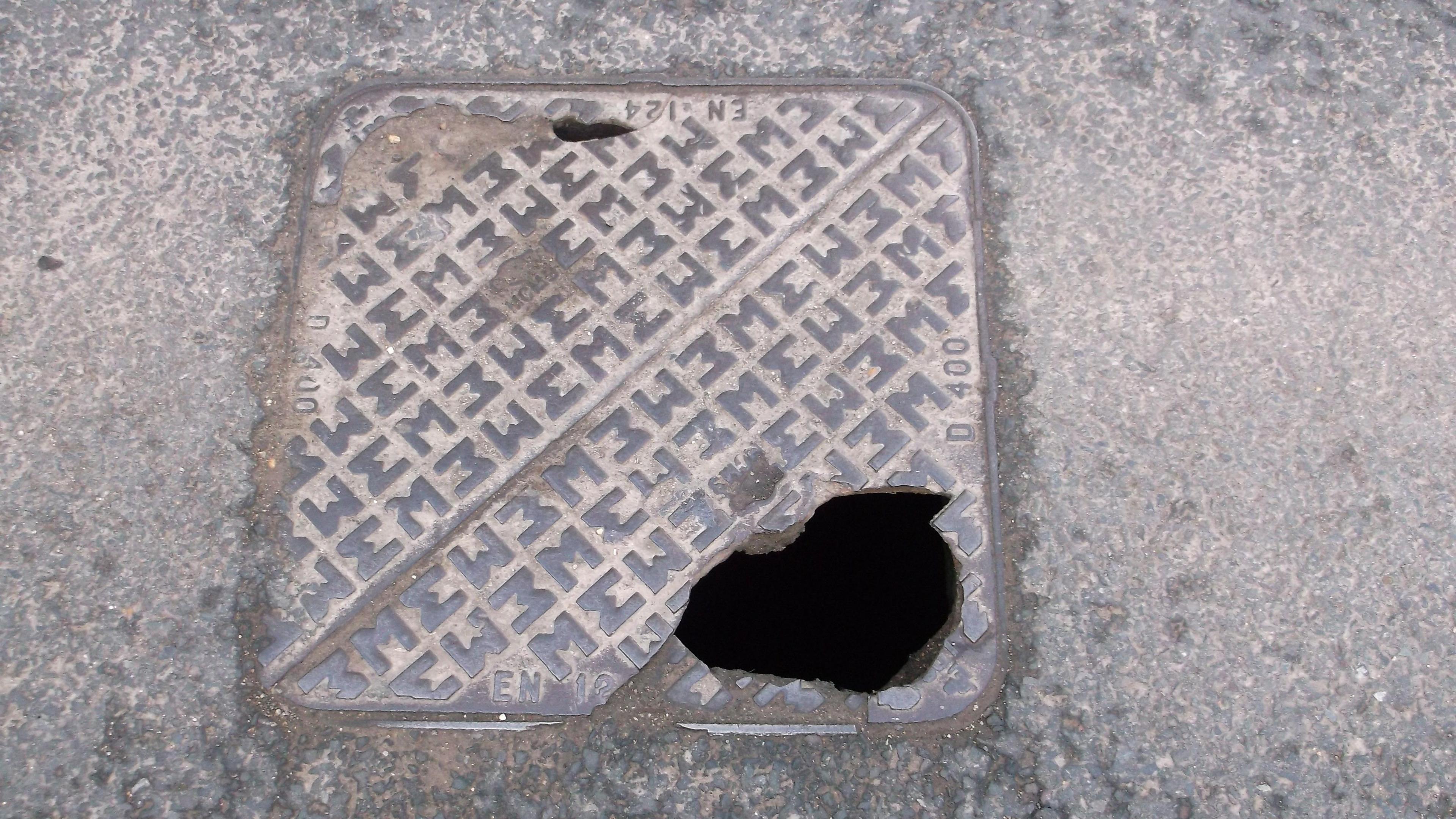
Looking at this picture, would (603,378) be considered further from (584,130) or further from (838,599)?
(838,599)

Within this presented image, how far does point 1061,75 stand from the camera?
1.93 m

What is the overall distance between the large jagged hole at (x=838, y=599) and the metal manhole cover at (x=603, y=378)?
179 millimetres

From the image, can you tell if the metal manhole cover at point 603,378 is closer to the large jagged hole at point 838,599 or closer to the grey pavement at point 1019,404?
the grey pavement at point 1019,404

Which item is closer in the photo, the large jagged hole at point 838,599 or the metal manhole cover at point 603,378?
the metal manhole cover at point 603,378

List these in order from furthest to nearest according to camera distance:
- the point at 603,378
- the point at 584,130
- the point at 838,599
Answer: the point at 838,599 < the point at 584,130 < the point at 603,378

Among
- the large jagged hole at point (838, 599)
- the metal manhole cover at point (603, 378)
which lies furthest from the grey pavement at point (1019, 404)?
the large jagged hole at point (838, 599)

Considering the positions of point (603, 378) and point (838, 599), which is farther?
point (838, 599)

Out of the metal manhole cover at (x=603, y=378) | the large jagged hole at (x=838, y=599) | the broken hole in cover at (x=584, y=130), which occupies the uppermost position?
the broken hole in cover at (x=584, y=130)

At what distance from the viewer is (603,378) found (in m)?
1.76

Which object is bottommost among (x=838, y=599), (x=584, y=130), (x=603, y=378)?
(x=838, y=599)

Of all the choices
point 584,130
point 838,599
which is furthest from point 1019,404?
point 584,130

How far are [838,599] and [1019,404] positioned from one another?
71 centimetres

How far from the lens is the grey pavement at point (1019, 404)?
1651 mm

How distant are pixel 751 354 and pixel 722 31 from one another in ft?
2.33
